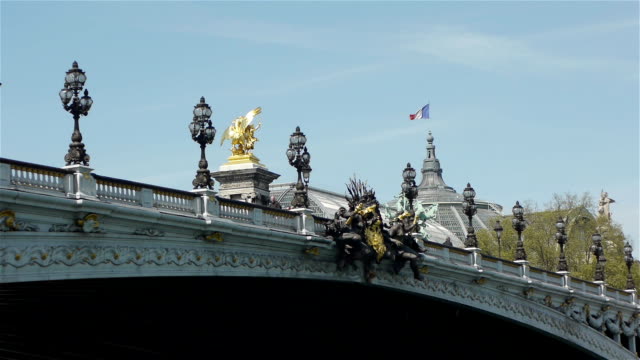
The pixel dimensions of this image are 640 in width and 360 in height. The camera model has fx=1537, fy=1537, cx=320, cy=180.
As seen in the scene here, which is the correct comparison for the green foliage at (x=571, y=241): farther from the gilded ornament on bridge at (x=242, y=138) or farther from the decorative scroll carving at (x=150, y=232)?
the decorative scroll carving at (x=150, y=232)

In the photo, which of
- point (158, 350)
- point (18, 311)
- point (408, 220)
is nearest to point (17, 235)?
point (18, 311)

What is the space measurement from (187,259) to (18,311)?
5153mm

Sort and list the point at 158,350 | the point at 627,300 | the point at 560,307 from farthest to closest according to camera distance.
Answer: the point at 627,300 → the point at 560,307 → the point at 158,350

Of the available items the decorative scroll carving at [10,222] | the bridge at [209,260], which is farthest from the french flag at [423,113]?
the decorative scroll carving at [10,222]

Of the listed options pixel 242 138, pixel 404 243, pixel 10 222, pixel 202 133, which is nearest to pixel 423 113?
pixel 242 138

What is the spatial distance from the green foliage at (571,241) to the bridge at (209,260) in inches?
1234

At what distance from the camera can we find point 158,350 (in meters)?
51.1

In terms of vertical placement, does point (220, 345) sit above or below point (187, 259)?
below

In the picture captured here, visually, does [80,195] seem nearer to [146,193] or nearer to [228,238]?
[146,193]

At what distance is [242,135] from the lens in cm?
7994

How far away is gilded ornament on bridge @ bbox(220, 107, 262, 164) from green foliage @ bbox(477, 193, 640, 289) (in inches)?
892

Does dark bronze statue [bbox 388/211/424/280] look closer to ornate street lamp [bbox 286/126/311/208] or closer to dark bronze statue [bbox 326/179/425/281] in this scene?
dark bronze statue [bbox 326/179/425/281]

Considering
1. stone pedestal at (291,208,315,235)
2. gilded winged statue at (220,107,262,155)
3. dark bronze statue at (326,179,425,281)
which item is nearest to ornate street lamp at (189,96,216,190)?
stone pedestal at (291,208,315,235)

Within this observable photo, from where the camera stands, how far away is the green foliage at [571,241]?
99.4 metres
